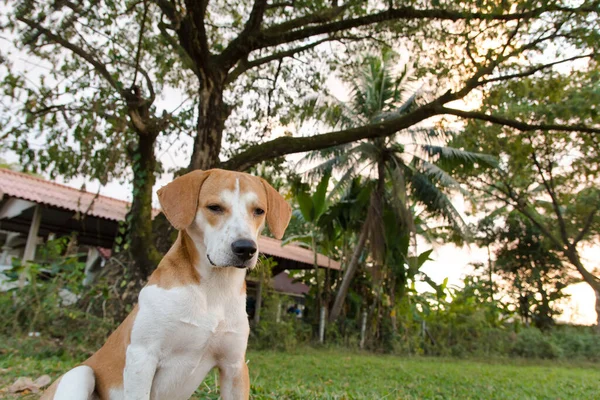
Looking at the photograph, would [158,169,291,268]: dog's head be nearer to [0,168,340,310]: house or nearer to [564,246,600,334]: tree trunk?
[0,168,340,310]: house

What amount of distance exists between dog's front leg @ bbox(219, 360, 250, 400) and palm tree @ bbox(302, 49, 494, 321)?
12181mm

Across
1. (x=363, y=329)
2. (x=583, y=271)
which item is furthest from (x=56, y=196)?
(x=583, y=271)

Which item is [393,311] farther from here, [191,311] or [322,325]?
[191,311]

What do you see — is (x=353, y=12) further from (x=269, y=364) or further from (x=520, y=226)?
(x=520, y=226)

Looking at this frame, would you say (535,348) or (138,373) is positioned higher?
(535,348)

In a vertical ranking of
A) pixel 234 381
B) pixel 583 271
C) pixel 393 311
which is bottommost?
pixel 234 381

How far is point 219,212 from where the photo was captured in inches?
93.9

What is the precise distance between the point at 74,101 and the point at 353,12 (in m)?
5.22

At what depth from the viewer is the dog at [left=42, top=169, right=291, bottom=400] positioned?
7.32 feet

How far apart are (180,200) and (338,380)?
6948 millimetres

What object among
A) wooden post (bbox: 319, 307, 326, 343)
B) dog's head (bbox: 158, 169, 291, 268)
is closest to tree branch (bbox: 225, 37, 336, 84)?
dog's head (bbox: 158, 169, 291, 268)

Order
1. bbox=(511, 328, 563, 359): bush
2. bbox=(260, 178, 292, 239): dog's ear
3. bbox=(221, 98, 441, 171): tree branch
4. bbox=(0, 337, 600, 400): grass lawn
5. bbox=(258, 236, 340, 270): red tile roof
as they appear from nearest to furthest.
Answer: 1. bbox=(260, 178, 292, 239): dog's ear
2. bbox=(0, 337, 600, 400): grass lawn
3. bbox=(221, 98, 441, 171): tree branch
4. bbox=(258, 236, 340, 270): red tile roof
5. bbox=(511, 328, 563, 359): bush

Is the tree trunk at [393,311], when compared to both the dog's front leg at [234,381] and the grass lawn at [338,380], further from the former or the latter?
the dog's front leg at [234,381]

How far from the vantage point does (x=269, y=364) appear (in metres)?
Answer: 9.95
